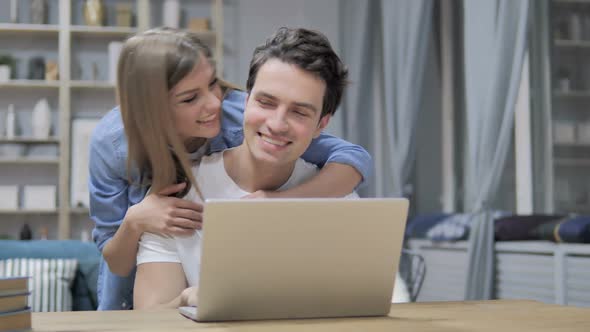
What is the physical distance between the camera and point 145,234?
1649 millimetres

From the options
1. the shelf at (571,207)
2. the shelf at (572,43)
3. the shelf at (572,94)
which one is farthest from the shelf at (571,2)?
the shelf at (571,207)

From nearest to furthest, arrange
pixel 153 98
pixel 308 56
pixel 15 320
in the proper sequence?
pixel 15 320 → pixel 153 98 → pixel 308 56

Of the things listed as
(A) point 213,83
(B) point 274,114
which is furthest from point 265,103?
(A) point 213,83

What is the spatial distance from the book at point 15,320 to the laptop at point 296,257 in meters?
0.25

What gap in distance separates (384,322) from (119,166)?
2.91 ft

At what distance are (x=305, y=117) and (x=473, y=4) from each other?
2.60m

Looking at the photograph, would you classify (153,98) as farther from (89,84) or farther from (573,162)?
(89,84)

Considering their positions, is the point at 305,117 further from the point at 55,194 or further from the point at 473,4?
the point at 55,194

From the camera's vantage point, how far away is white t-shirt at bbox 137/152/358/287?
163 cm

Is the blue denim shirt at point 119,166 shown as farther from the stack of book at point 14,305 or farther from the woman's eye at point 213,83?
the stack of book at point 14,305

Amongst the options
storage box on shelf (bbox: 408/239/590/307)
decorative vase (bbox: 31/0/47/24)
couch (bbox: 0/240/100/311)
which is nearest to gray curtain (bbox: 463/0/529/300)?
storage box on shelf (bbox: 408/239/590/307)

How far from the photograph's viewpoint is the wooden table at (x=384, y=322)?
116cm

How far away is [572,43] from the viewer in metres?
3.57

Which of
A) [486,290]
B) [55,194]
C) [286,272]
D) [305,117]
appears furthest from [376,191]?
[286,272]
